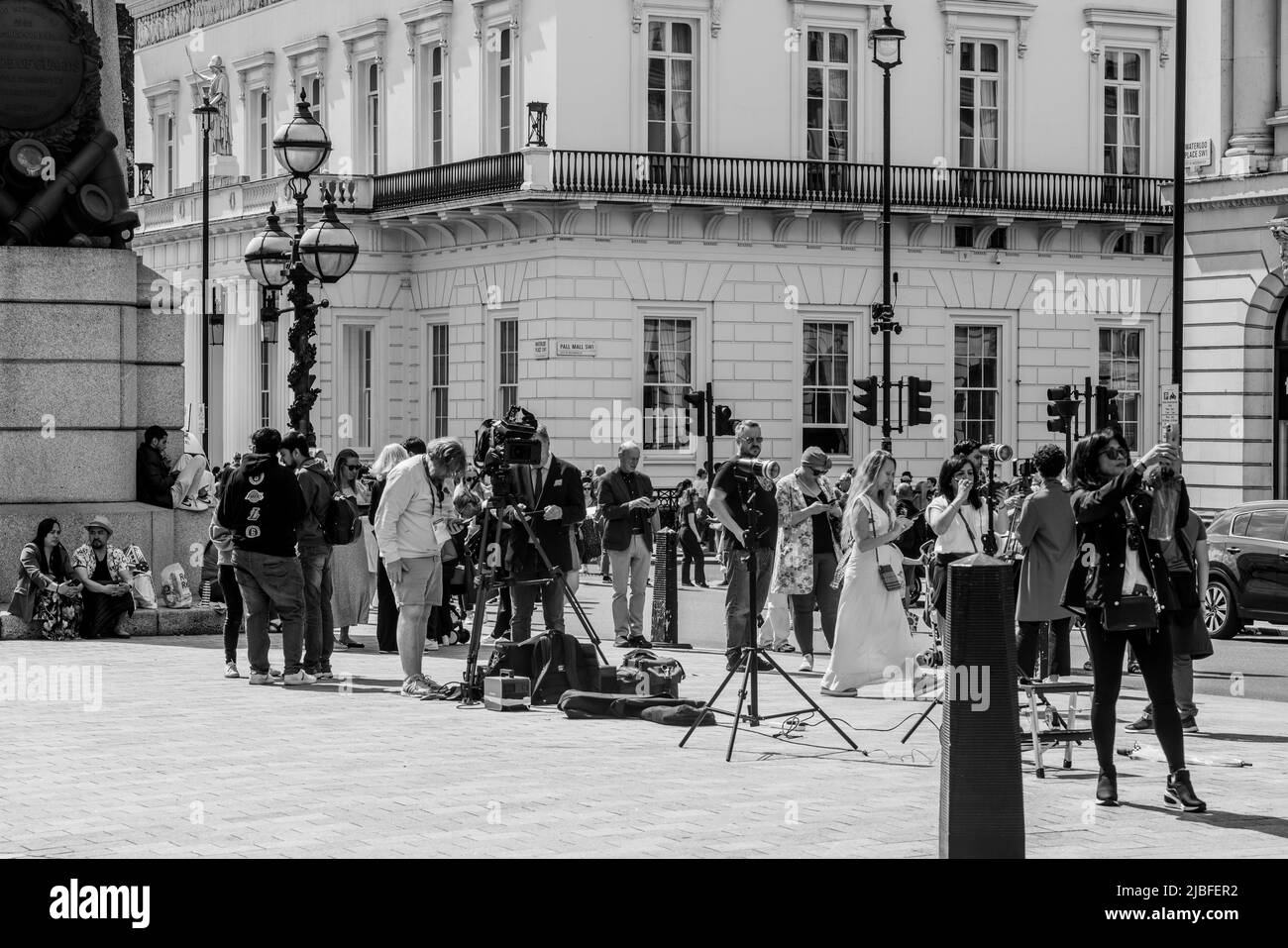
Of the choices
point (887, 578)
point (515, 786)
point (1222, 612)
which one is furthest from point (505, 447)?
point (1222, 612)

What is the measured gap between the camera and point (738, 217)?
138ft

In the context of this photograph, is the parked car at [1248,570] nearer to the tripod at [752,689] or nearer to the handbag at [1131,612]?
the tripod at [752,689]

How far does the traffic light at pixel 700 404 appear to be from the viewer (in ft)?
124

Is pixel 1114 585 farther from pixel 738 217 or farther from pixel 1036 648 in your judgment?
pixel 738 217

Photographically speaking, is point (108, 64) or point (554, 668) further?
point (108, 64)

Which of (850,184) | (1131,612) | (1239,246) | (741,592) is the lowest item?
(741,592)

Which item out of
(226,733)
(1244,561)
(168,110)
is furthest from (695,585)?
(168,110)

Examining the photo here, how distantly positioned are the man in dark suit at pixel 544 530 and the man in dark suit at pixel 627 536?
3.29 m

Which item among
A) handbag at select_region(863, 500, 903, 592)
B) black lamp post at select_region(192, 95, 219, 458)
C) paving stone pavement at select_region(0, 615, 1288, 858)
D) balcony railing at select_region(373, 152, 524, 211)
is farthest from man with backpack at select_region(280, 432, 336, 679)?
black lamp post at select_region(192, 95, 219, 458)

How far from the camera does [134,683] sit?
16359mm

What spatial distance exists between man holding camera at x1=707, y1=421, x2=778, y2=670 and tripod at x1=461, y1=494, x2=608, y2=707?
6.00ft

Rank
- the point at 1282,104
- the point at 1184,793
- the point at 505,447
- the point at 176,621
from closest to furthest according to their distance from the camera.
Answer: the point at 1184,793
the point at 505,447
the point at 176,621
the point at 1282,104

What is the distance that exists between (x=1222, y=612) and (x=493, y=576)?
10.8 meters

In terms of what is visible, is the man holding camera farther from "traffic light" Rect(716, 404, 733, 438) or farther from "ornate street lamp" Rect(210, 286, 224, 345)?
"ornate street lamp" Rect(210, 286, 224, 345)
